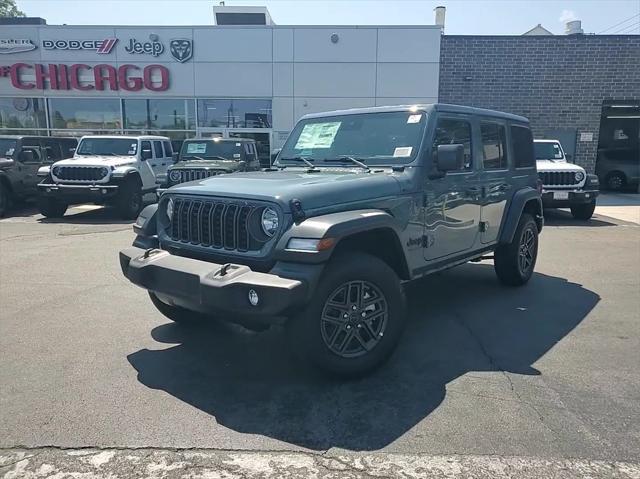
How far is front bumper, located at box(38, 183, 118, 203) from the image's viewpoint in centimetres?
1162

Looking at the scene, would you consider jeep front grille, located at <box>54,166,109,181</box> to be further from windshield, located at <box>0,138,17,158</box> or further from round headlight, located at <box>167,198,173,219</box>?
round headlight, located at <box>167,198,173,219</box>

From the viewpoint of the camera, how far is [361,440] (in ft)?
9.43

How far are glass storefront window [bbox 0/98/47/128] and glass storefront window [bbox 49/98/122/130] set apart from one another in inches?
18.2

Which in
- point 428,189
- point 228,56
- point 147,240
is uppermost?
point 228,56

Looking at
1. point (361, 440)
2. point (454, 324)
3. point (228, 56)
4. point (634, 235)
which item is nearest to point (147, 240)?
point (361, 440)

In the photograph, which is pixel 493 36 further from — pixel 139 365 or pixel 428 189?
pixel 139 365

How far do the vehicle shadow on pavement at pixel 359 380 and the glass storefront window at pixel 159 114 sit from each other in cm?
1582

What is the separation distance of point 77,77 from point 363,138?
1789cm

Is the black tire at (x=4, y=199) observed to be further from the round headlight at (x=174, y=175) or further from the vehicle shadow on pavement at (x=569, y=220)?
the vehicle shadow on pavement at (x=569, y=220)

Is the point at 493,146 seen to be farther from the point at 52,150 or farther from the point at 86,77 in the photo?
the point at 86,77

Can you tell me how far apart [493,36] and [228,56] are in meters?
9.89

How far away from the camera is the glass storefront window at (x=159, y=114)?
62.4 feet

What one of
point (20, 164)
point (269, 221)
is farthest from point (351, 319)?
point (20, 164)

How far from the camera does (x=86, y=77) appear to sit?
18.8 meters
